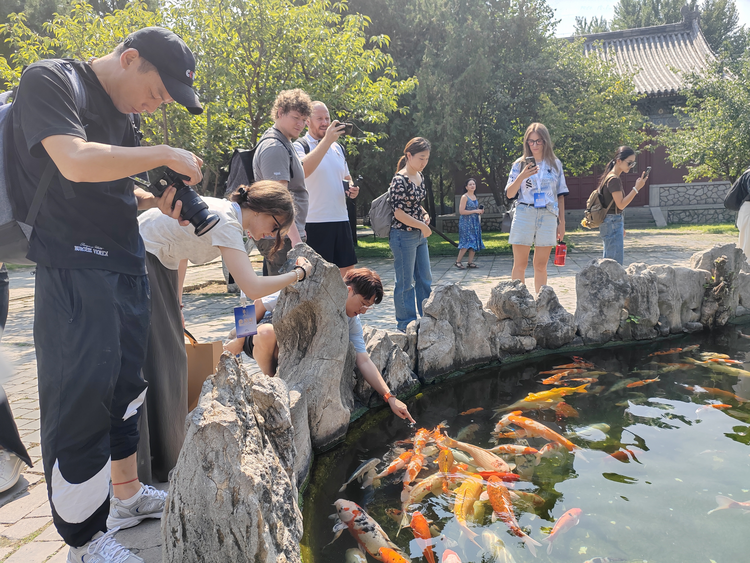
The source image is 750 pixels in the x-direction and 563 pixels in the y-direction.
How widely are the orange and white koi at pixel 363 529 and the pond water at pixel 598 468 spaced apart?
6 cm

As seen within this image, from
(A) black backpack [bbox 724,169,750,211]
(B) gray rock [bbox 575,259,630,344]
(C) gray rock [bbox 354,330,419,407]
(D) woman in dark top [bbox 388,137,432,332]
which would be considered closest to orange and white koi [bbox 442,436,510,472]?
(C) gray rock [bbox 354,330,419,407]

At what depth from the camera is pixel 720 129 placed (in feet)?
52.6

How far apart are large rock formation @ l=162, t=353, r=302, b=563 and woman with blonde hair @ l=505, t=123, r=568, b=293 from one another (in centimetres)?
434

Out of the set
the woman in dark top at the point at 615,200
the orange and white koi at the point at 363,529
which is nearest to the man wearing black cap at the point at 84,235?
the orange and white koi at the point at 363,529

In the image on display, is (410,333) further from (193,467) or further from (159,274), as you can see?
(193,467)

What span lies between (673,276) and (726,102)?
13.1 metres

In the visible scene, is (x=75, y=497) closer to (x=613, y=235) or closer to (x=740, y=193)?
(x=613, y=235)

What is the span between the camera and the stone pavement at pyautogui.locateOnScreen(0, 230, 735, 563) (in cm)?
252

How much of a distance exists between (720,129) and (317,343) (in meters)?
17.0

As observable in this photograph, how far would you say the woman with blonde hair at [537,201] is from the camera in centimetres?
593

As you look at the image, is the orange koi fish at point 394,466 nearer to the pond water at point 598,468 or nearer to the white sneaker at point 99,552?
the pond water at point 598,468

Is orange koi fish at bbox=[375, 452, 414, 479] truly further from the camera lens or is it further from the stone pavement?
the camera lens

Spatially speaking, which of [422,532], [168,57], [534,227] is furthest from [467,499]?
[534,227]

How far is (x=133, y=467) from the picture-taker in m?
2.55
